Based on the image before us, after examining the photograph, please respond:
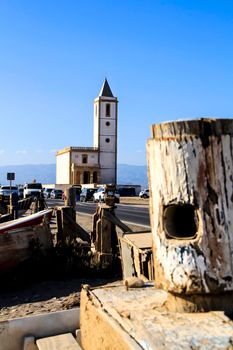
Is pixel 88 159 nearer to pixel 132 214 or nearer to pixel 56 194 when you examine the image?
pixel 56 194

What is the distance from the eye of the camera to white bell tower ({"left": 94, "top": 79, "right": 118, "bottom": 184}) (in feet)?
308

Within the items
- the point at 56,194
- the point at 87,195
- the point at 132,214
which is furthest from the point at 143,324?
the point at 56,194

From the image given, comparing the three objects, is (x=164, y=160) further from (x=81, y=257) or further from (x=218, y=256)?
(x=81, y=257)

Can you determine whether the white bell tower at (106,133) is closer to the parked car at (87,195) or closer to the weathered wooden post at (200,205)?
the parked car at (87,195)

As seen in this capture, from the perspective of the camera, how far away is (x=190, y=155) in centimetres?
195

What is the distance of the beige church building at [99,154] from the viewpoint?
92062mm

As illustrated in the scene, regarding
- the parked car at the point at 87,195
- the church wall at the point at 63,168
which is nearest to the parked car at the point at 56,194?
the parked car at the point at 87,195

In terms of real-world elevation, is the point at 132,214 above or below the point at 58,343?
below

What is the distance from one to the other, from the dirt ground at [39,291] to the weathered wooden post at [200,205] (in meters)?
4.43

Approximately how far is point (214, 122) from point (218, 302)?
2.66ft

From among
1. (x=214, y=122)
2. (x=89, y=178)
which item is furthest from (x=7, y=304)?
(x=89, y=178)

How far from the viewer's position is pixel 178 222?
2121mm

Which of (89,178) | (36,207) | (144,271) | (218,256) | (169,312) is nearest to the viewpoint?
(218,256)

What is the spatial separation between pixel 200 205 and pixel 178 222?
0.21m
